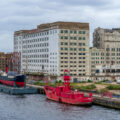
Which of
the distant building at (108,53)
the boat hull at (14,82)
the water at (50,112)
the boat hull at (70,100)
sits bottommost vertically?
the water at (50,112)

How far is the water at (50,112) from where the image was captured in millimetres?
69150

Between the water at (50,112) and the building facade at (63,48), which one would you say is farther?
the building facade at (63,48)

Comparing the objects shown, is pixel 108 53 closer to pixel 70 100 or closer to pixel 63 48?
pixel 63 48

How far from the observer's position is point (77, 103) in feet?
277

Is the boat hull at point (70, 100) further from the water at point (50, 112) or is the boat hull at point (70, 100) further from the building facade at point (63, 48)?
the building facade at point (63, 48)

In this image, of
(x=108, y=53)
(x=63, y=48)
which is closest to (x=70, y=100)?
(x=63, y=48)

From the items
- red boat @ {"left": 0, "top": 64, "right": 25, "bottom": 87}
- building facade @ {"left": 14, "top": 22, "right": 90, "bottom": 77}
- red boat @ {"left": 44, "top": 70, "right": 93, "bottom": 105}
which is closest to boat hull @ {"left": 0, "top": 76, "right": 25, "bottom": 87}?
red boat @ {"left": 0, "top": 64, "right": 25, "bottom": 87}

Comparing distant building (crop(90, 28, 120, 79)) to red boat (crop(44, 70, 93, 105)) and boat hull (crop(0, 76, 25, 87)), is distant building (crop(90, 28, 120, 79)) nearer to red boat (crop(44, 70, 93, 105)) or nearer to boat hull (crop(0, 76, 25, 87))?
boat hull (crop(0, 76, 25, 87))

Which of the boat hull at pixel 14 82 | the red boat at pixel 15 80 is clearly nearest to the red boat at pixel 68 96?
the red boat at pixel 15 80

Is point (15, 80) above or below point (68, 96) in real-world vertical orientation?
above

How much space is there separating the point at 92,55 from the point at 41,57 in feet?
75.5

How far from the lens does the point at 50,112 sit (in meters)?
75.1

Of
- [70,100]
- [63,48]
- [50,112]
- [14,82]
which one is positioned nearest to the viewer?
[50,112]

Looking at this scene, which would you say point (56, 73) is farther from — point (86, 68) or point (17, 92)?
point (17, 92)
